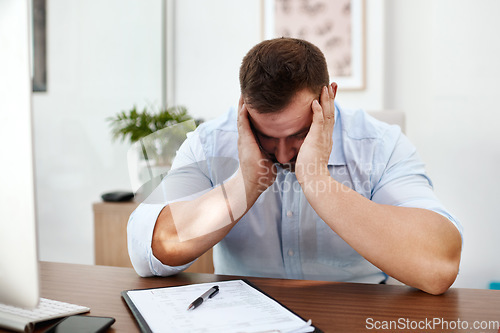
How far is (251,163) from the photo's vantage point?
996 millimetres

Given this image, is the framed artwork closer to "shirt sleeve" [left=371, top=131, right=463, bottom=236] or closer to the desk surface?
"shirt sleeve" [left=371, top=131, right=463, bottom=236]

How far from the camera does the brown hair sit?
0.94 m

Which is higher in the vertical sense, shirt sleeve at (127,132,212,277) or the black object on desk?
shirt sleeve at (127,132,212,277)

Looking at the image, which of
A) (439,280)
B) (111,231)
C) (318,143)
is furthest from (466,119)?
(111,231)

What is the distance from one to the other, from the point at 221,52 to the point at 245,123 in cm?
158

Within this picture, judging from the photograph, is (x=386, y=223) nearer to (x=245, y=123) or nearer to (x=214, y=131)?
(x=245, y=123)

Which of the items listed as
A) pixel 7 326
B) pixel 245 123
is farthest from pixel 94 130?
pixel 7 326

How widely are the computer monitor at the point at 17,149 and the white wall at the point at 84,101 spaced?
1.52 m

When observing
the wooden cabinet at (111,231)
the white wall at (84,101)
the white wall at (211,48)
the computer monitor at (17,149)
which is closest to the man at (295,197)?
the computer monitor at (17,149)

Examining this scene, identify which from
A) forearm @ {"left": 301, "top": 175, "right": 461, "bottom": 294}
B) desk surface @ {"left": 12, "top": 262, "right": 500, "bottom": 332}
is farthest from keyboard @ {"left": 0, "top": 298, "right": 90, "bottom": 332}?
forearm @ {"left": 301, "top": 175, "right": 461, "bottom": 294}

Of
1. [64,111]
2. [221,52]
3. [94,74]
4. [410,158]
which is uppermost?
[221,52]

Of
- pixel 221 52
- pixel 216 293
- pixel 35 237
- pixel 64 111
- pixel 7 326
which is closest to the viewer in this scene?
pixel 35 237

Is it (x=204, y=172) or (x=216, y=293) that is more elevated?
(x=204, y=172)

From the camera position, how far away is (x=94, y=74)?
2150 millimetres
